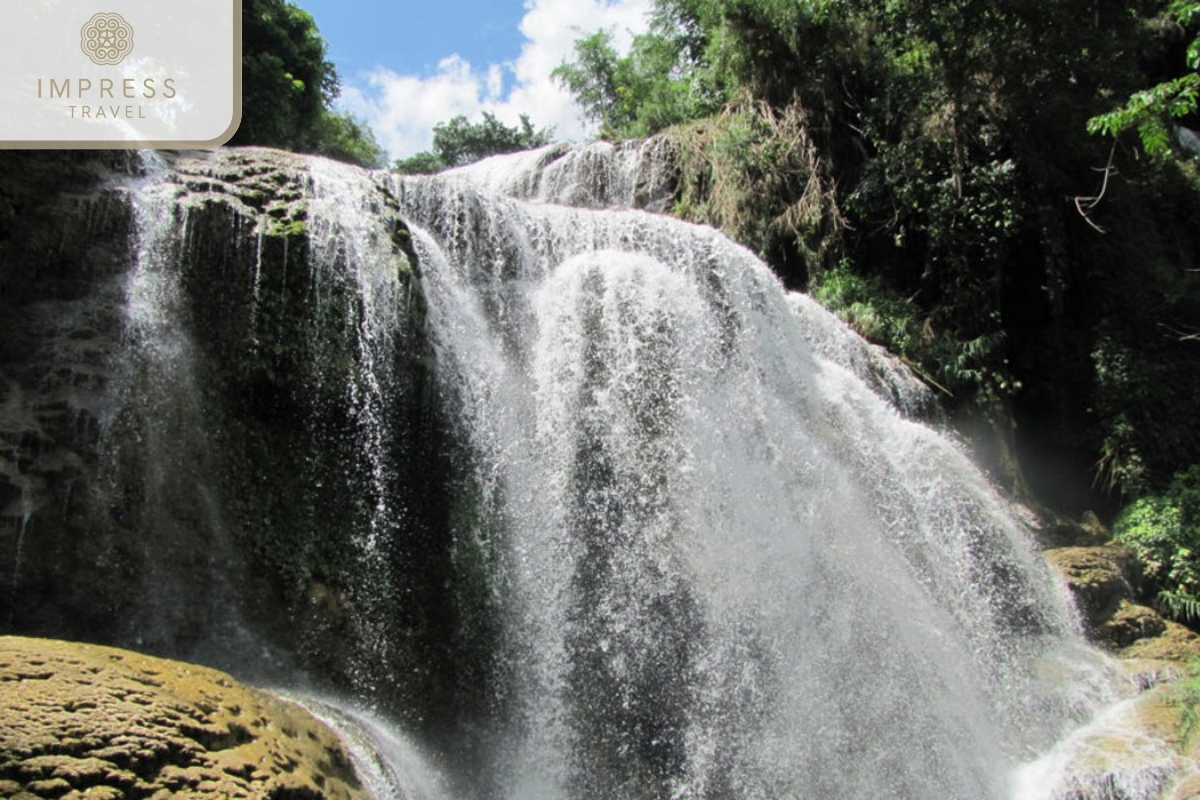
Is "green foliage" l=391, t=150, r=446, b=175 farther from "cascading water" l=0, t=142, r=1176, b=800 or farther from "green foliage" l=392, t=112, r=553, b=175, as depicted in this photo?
"cascading water" l=0, t=142, r=1176, b=800

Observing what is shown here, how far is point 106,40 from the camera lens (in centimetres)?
714

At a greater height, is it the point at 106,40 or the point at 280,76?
the point at 280,76

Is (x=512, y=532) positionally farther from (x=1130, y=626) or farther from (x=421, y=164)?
(x=421, y=164)

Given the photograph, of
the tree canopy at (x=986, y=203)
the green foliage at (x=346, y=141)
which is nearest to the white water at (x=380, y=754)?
the tree canopy at (x=986, y=203)

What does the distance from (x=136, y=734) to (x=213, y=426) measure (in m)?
3.49

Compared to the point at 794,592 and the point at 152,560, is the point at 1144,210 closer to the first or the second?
the point at 794,592

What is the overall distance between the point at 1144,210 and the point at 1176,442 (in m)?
4.16

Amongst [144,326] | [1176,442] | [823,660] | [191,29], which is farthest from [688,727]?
[191,29]

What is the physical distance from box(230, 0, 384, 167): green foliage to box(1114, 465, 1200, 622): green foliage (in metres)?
15.8

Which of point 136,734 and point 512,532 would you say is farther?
point 512,532

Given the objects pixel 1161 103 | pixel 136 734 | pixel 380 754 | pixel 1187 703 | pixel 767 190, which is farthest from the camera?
pixel 767 190

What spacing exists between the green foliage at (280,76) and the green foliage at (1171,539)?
622 inches

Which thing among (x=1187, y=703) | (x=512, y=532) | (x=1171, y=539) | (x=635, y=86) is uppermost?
(x=635, y=86)

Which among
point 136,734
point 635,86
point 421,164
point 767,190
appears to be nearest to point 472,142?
point 421,164
